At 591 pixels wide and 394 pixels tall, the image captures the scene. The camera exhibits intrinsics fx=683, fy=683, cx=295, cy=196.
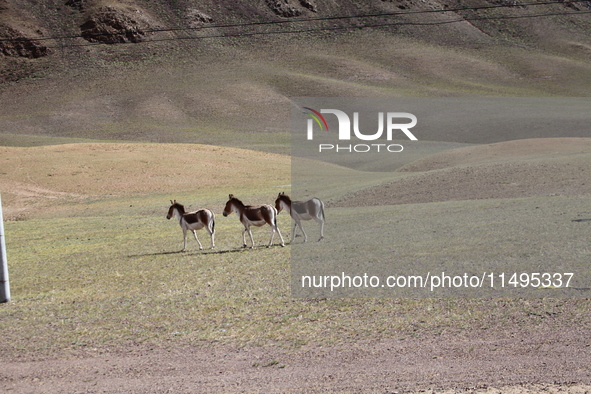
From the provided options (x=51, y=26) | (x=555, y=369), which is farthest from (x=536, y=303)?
(x=51, y=26)

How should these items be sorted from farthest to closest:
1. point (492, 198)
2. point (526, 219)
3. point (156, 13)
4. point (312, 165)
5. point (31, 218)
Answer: point (156, 13) → point (312, 165) → point (31, 218) → point (492, 198) → point (526, 219)

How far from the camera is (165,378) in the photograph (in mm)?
8898

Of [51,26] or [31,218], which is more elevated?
[51,26]

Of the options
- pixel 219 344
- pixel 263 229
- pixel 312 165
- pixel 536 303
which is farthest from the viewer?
pixel 312 165

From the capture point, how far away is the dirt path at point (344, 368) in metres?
8.34

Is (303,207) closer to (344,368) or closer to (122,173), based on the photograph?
(344,368)

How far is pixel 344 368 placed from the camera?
899 centimetres

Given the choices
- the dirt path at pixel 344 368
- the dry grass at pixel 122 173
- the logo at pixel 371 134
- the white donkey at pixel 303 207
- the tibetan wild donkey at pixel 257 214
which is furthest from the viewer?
the logo at pixel 371 134

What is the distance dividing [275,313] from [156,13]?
12745 cm

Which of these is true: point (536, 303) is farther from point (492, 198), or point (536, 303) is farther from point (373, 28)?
point (373, 28)

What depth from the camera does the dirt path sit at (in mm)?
8344

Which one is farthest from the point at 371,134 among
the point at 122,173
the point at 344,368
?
the point at 344,368

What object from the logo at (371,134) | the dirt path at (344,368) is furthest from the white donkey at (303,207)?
the logo at (371,134)

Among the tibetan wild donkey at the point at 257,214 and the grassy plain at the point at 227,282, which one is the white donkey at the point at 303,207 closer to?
the tibetan wild donkey at the point at 257,214
